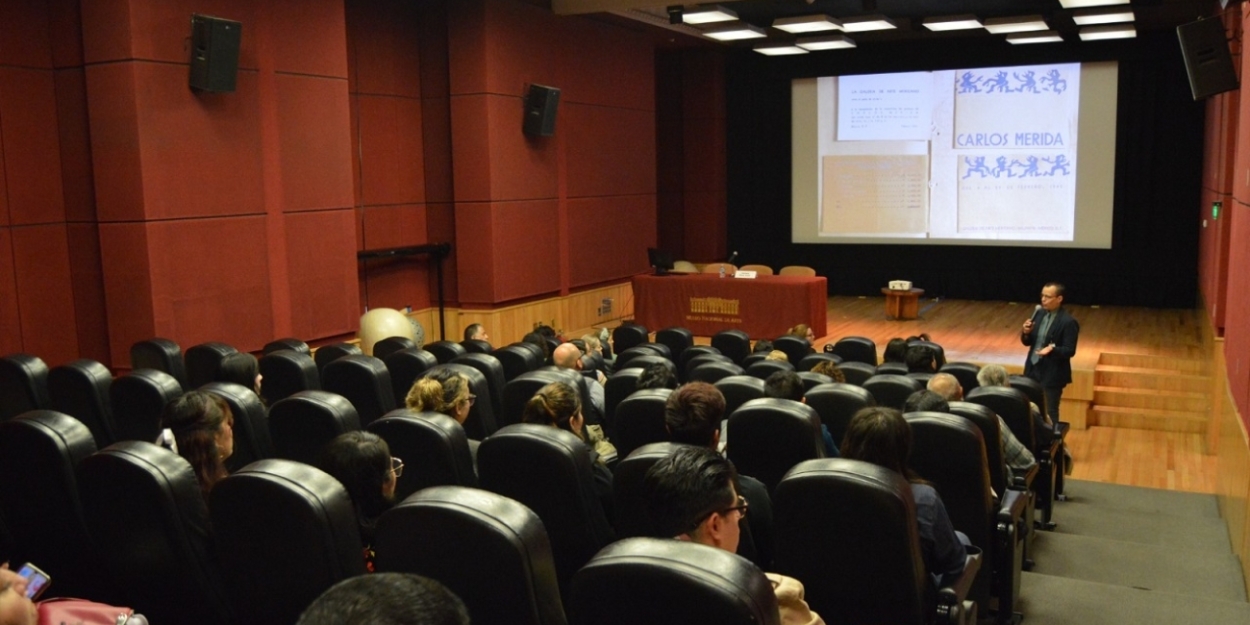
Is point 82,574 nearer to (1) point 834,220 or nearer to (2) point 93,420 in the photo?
(2) point 93,420

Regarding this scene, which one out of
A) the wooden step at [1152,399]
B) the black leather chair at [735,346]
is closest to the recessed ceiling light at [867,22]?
the wooden step at [1152,399]

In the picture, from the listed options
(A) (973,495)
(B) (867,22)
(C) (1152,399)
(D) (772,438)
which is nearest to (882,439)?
(D) (772,438)

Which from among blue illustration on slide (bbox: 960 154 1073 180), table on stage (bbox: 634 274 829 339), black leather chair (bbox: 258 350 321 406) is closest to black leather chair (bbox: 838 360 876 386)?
black leather chair (bbox: 258 350 321 406)

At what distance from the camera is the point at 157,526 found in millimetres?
2477

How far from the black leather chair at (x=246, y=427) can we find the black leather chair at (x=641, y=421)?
4.61 ft

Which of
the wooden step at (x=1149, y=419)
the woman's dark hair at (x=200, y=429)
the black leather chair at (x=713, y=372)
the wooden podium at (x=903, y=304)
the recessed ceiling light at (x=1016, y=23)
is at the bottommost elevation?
the wooden step at (x=1149, y=419)

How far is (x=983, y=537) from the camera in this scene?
3.60m

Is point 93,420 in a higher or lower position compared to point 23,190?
lower

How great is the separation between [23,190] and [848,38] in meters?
9.26

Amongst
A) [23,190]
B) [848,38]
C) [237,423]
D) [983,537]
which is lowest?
[983,537]

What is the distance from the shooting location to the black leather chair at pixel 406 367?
18.9 feet

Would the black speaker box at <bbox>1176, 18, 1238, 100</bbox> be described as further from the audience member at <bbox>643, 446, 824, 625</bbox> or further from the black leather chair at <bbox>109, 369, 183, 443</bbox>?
the black leather chair at <bbox>109, 369, 183, 443</bbox>

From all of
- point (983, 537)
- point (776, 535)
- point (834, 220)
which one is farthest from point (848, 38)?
point (776, 535)

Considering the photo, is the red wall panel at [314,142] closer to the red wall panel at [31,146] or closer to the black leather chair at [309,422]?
the red wall panel at [31,146]
